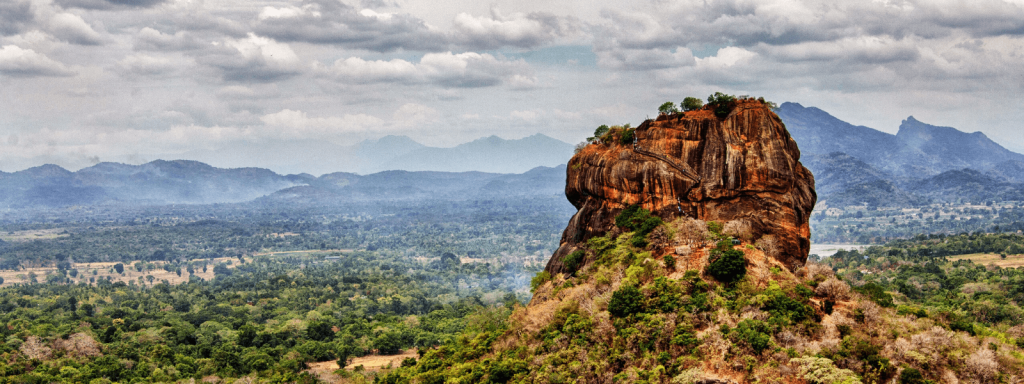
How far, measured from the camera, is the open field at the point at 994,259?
10610 centimetres

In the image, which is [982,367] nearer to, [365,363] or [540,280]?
[540,280]

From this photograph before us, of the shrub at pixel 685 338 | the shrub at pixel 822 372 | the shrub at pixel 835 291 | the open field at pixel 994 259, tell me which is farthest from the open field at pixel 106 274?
the shrub at pixel 822 372

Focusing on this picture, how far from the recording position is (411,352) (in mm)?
70062

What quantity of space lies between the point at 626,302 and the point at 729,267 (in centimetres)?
481

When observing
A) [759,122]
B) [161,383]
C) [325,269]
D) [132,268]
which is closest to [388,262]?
[325,269]

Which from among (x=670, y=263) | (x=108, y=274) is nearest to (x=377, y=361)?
(x=670, y=263)

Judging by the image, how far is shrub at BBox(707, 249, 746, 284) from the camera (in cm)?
3281

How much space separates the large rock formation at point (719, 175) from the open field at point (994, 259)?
85.7 metres

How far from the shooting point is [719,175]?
38.6 metres

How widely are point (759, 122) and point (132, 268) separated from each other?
178239 millimetres

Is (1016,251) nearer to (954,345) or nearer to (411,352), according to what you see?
(411,352)

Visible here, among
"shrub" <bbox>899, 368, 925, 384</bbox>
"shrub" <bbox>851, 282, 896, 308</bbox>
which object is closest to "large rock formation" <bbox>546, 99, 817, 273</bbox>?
"shrub" <bbox>851, 282, 896, 308</bbox>

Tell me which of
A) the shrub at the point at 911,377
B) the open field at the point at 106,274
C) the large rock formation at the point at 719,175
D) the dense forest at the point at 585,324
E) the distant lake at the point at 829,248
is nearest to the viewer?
the shrub at the point at 911,377

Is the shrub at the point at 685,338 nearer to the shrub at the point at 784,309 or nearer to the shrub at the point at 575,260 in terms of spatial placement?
the shrub at the point at 784,309
